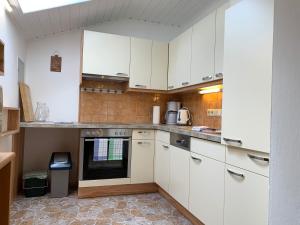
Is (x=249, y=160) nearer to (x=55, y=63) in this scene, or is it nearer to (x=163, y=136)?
(x=163, y=136)

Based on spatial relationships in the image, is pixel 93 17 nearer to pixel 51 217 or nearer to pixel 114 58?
pixel 114 58

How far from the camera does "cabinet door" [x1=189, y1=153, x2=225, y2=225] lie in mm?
1795

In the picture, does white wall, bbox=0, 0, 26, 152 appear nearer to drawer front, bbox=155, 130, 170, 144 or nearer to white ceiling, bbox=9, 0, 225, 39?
white ceiling, bbox=9, 0, 225, 39

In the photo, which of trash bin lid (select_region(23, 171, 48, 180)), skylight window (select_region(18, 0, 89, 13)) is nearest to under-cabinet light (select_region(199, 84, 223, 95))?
skylight window (select_region(18, 0, 89, 13))

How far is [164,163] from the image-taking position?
284 centimetres

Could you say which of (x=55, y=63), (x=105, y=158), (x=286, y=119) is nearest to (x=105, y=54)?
(x=55, y=63)

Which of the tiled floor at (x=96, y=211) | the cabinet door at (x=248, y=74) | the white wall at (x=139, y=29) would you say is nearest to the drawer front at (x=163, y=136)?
the tiled floor at (x=96, y=211)

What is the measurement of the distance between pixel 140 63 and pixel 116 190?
1.72 metres

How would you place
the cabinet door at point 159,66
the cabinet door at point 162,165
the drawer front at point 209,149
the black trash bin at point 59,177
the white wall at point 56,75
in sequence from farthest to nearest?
the cabinet door at point 159,66, the white wall at point 56,75, the black trash bin at point 59,177, the cabinet door at point 162,165, the drawer front at point 209,149

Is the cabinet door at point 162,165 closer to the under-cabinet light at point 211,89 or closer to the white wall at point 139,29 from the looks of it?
the under-cabinet light at point 211,89

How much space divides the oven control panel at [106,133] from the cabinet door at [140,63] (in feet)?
2.17

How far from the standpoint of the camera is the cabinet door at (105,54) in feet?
9.98

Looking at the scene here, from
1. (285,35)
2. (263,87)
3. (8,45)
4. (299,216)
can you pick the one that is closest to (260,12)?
(263,87)

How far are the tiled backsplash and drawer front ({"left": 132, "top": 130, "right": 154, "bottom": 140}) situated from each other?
577 millimetres
